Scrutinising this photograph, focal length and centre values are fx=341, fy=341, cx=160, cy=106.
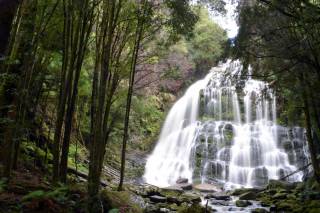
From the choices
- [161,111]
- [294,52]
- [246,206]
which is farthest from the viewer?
[161,111]

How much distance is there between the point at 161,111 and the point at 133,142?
446 centimetres

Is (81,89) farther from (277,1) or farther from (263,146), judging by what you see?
(263,146)

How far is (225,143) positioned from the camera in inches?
813

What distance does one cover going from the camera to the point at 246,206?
40.4 ft

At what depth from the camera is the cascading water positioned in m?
18.3

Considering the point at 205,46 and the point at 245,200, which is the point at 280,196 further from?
the point at 205,46

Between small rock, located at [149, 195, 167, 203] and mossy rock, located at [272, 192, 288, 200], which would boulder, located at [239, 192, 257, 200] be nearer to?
mossy rock, located at [272, 192, 288, 200]

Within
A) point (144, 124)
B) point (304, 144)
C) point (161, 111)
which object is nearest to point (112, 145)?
point (144, 124)

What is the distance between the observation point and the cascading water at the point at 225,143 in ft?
60.2

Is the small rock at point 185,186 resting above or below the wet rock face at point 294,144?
below

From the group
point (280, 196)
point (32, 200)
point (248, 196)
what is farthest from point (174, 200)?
point (32, 200)

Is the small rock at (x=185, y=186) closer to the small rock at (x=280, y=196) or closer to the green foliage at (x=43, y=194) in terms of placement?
the small rock at (x=280, y=196)

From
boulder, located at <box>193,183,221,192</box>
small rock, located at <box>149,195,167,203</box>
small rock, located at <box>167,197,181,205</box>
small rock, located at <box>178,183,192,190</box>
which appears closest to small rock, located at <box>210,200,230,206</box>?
small rock, located at <box>167,197,181,205</box>

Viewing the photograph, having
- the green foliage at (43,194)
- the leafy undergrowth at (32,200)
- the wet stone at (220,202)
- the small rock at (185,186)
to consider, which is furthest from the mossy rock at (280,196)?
the green foliage at (43,194)
